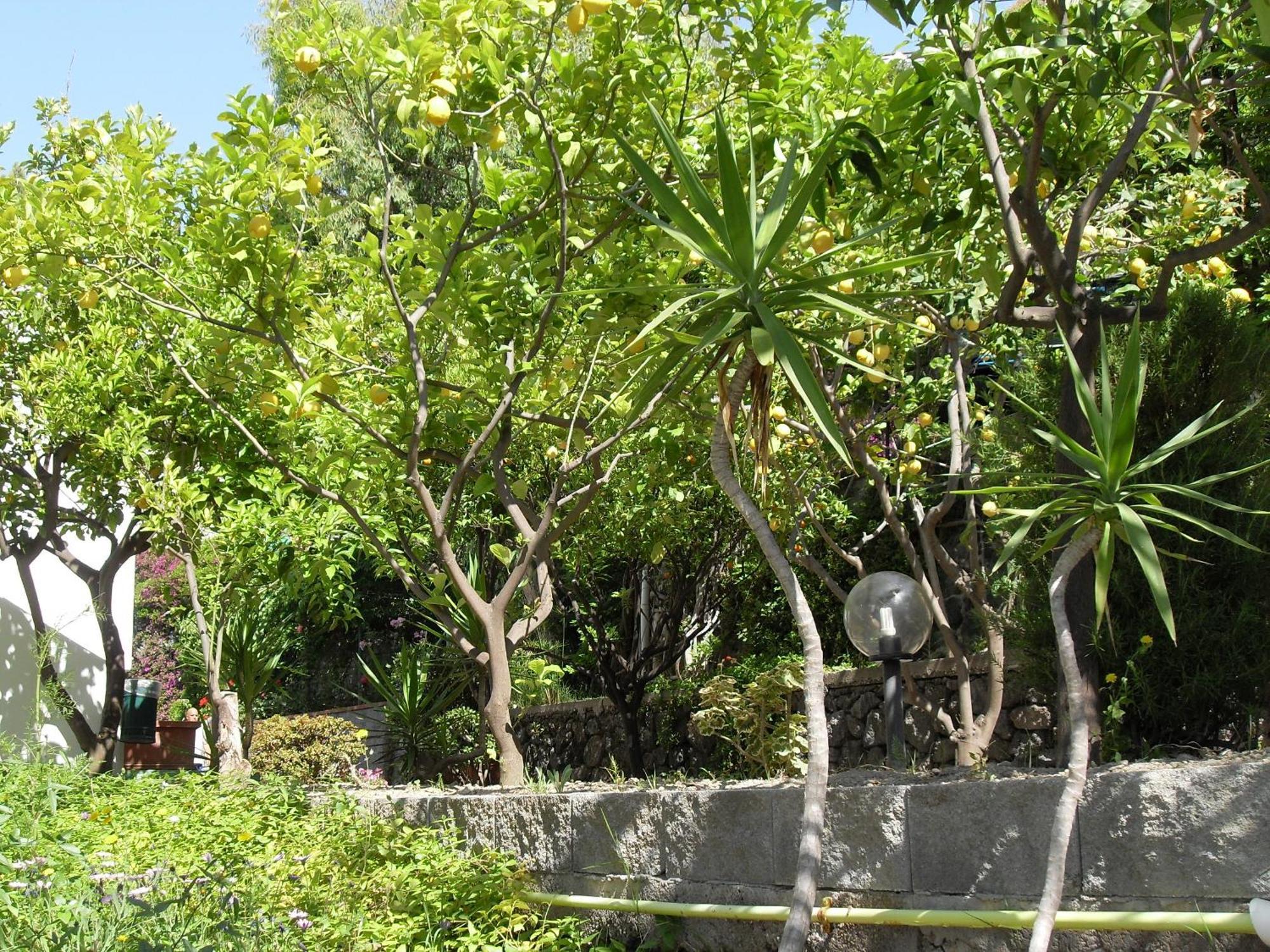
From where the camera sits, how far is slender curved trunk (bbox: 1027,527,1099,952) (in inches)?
97.7

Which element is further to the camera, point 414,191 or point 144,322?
point 414,191

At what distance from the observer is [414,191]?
16.9 metres

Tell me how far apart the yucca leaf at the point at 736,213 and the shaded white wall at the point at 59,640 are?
8279 millimetres

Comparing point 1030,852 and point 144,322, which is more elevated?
point 144,322

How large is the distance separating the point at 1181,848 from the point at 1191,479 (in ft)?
5.76

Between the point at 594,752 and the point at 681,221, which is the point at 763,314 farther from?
the point at 594,752

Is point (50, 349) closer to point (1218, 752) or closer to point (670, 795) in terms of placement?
point (670, 795)

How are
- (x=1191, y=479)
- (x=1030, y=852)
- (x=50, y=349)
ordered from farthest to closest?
1. (x=50, y=349)
2. (x=1191, y=479)
3. (x=1030, y=852)

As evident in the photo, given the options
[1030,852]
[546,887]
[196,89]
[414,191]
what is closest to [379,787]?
[546,887]

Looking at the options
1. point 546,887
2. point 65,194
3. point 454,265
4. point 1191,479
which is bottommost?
point 546,887

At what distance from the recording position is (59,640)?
9.56 metres

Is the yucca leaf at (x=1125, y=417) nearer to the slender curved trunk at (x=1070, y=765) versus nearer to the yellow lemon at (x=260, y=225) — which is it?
the slender curved trunk at (x=1070, y=765)

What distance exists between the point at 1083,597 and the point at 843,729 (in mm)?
4638

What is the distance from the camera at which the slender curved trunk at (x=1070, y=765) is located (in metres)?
2.48
